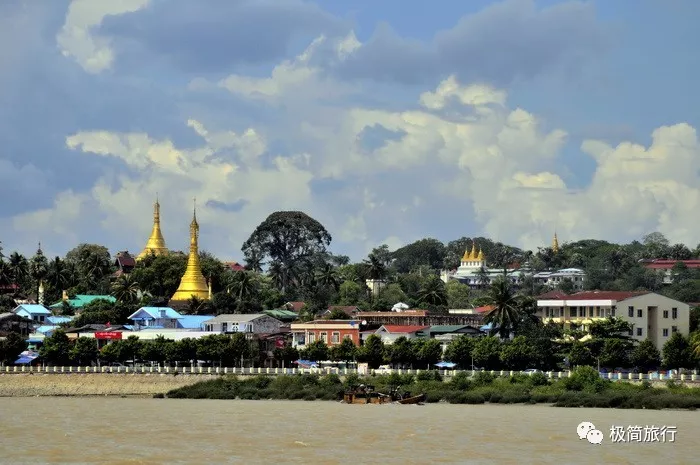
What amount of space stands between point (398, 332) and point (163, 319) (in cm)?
2673

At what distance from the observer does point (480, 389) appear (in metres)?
102

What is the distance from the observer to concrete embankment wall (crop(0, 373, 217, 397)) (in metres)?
120

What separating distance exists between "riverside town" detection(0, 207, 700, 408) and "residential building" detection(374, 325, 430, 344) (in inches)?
5.9

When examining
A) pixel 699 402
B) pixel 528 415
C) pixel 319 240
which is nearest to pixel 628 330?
pixel 699 402

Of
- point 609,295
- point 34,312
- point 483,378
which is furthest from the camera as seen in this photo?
point 34,312

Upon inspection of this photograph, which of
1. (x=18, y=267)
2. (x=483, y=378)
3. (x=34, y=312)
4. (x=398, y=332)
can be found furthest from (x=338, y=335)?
(x=18, y=267)

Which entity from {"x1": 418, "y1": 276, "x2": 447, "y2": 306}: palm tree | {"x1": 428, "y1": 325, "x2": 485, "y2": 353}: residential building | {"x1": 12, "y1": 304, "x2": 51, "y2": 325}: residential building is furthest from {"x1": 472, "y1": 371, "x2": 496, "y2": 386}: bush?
{"x1": 12, "y1": 304, "x2": 51, "y2": 325}: residential building

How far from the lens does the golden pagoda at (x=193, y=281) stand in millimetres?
161000

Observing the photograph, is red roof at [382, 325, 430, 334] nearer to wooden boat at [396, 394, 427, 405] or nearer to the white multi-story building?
the white multi-story building

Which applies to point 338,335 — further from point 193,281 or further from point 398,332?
point 193,281

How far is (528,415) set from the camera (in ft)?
279

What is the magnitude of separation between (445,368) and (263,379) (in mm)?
15801

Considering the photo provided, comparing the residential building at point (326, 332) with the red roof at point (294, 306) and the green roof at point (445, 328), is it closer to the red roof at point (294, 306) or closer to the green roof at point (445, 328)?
the green roof at point (445, 328)

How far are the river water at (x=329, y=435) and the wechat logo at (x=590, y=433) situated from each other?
0.46 metres
